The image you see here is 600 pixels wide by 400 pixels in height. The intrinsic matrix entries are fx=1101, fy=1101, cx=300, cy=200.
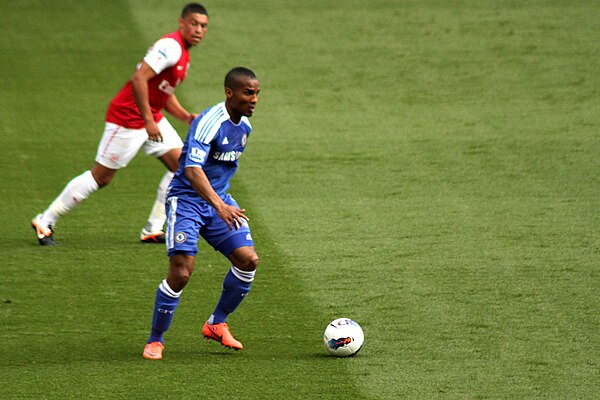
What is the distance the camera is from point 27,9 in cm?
1722

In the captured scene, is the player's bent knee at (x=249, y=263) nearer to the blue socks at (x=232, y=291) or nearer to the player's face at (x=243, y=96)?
the blue socks at (x=232, y=291)

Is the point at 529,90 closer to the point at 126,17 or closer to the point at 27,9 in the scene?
the point at 126,17

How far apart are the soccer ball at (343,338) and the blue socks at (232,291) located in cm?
60

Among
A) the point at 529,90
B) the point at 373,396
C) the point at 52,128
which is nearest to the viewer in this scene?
the point at 373,396

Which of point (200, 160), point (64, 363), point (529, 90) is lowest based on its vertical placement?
point (64, 363)

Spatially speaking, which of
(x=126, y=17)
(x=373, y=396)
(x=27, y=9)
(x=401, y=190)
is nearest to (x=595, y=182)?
→ (x=401, y=190)

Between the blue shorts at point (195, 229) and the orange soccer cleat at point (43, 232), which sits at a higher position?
the blue shorts at point (195, 229)

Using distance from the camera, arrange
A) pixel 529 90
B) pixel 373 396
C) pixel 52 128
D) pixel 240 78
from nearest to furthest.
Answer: pixel 373 396, pixel 240 78, pixel 52 128, pixel 529 90

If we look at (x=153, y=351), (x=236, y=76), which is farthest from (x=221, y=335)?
(x=236, y=76)

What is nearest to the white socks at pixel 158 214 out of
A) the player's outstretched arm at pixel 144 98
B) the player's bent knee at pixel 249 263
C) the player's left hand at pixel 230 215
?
the player's outstretched arm at pixel 144 98

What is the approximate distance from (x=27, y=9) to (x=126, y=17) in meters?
1.69

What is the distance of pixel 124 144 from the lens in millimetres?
9219

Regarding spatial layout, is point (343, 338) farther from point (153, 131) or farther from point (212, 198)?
point (153, 131)

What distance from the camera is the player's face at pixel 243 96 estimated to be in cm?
669
